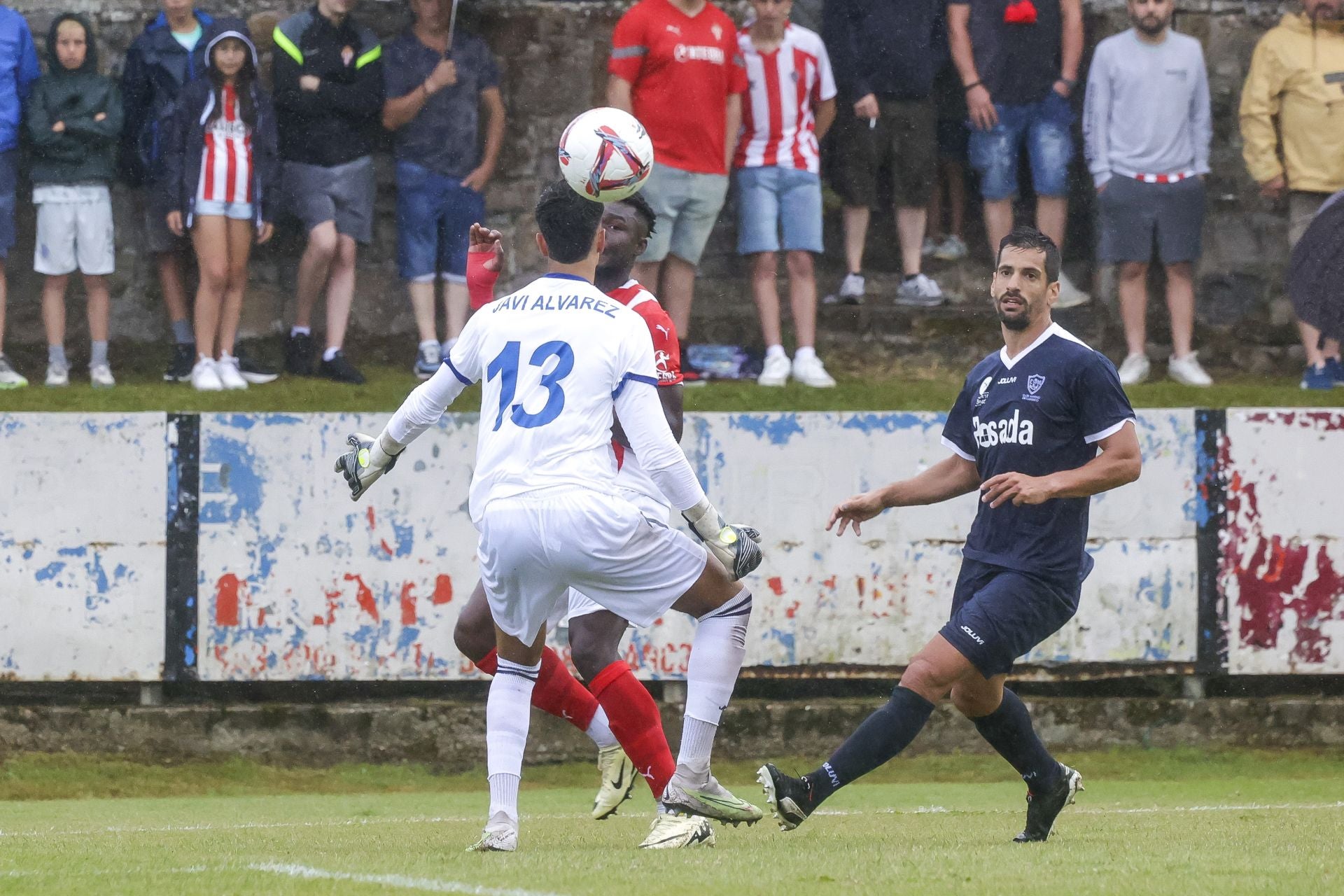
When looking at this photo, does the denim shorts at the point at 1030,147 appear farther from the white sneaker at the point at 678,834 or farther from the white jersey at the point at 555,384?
the white sneaker at the point at 678,834

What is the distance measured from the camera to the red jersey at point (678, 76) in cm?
1119

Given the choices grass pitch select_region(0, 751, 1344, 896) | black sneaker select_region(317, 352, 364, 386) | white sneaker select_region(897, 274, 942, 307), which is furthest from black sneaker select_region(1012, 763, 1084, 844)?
white sneaker select_region(897, 274, 942, 307)

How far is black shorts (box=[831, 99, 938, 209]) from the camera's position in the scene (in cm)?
1213

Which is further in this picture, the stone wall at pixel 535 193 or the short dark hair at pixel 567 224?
the stone wall at pixel 535 193

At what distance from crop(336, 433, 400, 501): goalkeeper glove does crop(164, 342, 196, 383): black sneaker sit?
5985 mm

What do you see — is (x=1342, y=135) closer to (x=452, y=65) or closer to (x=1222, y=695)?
(x=1222, y=695)

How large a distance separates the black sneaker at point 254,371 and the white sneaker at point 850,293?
3849 millimetres

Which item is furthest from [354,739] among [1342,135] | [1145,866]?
[1342,135]

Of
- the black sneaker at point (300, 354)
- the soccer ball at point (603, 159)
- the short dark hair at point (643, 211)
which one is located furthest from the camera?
the black sneaker at point (300, 354)

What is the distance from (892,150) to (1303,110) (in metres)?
2.71

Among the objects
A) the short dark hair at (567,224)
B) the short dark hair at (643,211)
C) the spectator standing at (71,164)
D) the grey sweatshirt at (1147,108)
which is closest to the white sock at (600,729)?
the short dark hair at (643,211)

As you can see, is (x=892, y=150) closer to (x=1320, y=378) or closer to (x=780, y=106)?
(x=780, y=106)

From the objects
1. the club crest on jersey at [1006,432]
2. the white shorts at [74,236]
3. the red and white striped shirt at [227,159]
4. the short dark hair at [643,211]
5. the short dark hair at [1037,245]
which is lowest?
the club crest on jersey at [1006,432]

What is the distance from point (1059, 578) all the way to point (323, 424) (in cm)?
529
